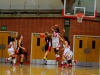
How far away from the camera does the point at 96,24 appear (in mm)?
23000

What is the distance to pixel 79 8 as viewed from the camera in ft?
68.5

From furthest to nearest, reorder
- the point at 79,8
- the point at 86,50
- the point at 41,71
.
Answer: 1. the point at 86,50
2. the point at 79,8
3. the point at 41,71

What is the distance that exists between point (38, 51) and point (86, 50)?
3761 mm

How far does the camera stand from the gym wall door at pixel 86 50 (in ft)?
74.2

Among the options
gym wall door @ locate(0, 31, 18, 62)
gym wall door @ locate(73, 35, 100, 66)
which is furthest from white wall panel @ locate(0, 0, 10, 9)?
gym wall door @ locate(73, 35, 100, 66)

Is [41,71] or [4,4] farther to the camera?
[4,4]

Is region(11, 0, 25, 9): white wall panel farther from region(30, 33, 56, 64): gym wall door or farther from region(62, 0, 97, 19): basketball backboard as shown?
region(62, 0, 97, 19): basketball backboard

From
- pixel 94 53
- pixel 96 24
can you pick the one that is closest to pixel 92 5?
pixel 96 24

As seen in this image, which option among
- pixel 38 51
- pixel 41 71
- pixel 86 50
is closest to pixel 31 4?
pixel 38 51

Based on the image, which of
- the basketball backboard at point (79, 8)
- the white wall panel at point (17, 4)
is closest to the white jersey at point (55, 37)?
the basketball backboard at point (79, 8)

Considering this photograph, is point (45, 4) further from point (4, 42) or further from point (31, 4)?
point (4, 42)

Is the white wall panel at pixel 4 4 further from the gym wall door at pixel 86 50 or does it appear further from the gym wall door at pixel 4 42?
the gym wall door at pixel 86 50

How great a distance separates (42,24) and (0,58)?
14.0 feet

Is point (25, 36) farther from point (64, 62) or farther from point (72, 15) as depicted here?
point (64, 62)
